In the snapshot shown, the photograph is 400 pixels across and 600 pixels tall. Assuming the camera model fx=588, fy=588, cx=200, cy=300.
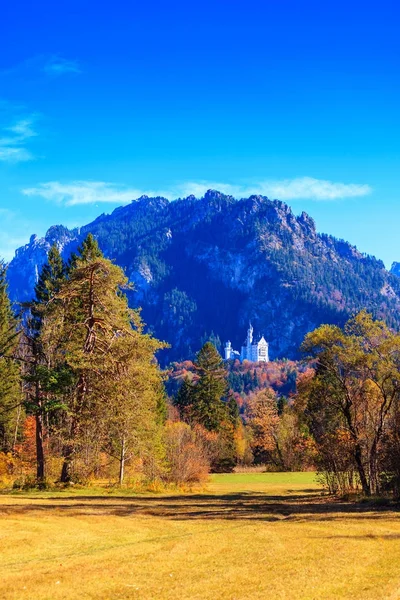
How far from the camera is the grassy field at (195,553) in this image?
34.9 ft

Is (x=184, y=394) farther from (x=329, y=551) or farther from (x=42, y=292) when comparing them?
(x=329, y=551)

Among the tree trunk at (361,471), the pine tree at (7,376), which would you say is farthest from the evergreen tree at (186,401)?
the tree trunk at (361,471)

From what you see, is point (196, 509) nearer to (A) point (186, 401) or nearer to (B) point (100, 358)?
(B) point (100, 358)

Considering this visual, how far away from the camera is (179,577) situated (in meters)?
11.5

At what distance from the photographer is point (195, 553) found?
13812 mm

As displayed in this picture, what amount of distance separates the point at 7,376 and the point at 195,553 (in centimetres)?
3408

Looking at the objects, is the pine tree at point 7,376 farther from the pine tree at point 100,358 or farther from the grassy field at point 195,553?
the grassy field at point 195,553

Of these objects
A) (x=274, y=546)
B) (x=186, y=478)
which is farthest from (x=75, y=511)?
(x=186, y=478)

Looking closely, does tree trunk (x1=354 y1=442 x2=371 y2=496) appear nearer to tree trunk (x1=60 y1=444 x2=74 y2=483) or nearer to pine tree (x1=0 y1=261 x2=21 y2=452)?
tree trunk (x1=60 y1=444 x2=74 y2=483)

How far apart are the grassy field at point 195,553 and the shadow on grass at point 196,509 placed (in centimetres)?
7

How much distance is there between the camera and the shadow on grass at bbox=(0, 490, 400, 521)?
66.7ft

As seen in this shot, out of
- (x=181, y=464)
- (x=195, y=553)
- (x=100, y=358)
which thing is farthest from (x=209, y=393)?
(x=195, y=553)

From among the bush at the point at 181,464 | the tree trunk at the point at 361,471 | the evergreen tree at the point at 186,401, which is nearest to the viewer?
the tree trunk at the point at 361,471

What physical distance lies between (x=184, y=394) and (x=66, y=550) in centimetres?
7669
